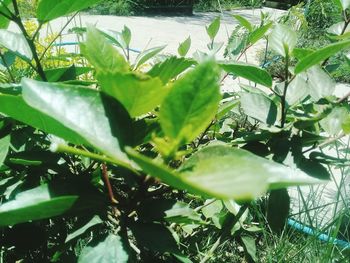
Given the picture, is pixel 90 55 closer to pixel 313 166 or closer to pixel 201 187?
pixel 201 187

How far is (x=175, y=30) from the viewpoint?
8211mm

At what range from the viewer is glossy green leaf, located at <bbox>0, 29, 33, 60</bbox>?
783 millimetres

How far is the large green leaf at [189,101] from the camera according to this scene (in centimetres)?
39

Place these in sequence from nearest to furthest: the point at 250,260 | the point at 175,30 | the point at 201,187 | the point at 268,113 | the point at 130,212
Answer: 1. the point at 201,187
2. the point at 130,212
3. the point at 268,113
4. the point at 250,260
5. the point at 175,30

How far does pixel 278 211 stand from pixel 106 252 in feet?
1.00

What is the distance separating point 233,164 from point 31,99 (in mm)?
219

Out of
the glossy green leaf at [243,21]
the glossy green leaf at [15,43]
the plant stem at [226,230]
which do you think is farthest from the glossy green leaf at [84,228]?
the glossy green leaf at [243,21]

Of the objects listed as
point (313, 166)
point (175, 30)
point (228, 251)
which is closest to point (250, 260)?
point (228, 251)

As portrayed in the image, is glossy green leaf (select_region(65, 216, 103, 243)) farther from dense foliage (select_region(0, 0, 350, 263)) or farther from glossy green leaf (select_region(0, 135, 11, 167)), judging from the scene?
glossy green leaf (select_region(0, 135, 11, 167))

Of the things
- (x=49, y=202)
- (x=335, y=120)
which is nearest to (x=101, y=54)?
(x=49, y=202)

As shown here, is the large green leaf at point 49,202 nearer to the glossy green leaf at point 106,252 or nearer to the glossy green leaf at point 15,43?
the glossy green leaf at point 106,252

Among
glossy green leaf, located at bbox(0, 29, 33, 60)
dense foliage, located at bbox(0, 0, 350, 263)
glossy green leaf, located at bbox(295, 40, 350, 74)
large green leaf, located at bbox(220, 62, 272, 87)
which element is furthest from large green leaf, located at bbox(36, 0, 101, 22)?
glossy green leaf, located at bbox(295, 40, 350, 74)

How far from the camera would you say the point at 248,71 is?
659 mm

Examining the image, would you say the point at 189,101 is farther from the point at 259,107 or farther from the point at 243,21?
the point at 243,21
